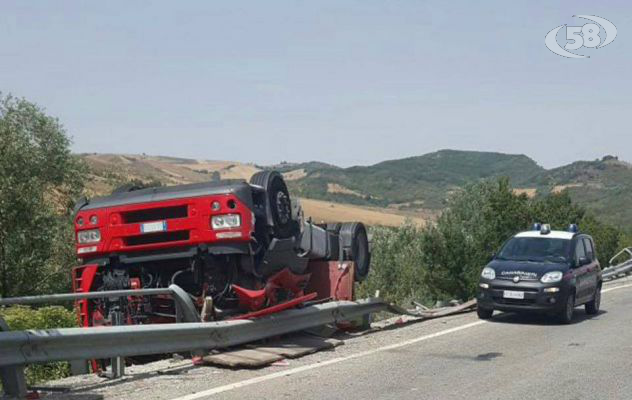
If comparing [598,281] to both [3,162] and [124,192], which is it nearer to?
[124,192]

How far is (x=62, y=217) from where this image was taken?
2811 cm

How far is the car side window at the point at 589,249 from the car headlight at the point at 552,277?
1914mm

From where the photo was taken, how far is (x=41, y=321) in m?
12.4

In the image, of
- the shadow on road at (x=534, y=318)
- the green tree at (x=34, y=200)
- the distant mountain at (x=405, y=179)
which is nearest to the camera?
the shadow on road at (x=534, y=318)

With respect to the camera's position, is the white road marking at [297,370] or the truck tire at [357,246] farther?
the truck tire at [357,246]

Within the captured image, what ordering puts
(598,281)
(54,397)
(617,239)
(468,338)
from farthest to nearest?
1. (617,239)
2. (598,281)
3. (468,338)
4. (54,397)

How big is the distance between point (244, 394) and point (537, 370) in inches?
132

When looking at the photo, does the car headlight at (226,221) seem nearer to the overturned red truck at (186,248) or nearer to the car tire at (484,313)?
the overturned red truck at (186,248)

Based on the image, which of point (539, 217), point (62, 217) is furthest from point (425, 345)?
point (539, 217)

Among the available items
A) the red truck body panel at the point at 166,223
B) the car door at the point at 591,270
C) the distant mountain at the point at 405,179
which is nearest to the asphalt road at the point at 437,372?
the red truck body panel at the point at 166,223

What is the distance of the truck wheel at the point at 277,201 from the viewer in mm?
9188

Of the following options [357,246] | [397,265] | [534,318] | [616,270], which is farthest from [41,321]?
[397,265]

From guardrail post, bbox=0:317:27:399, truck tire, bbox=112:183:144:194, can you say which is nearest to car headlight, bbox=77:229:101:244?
truck tire, bbox=112:183:144:194

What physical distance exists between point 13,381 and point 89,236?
3.23 meters
